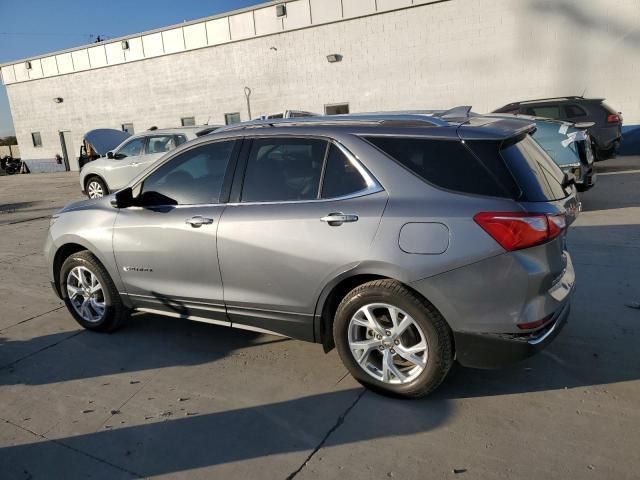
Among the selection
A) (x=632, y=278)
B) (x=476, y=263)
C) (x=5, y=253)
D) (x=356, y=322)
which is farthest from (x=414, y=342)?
(x=5, y=253)

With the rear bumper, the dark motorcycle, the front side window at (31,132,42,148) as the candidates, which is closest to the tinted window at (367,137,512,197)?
the rear bumper

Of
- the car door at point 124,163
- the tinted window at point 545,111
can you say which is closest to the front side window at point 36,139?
the car door at point 124,163

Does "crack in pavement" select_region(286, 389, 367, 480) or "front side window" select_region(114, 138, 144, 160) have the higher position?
"front side window" select_region(114, 138, 144, 160)

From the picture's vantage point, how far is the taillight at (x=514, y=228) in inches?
105

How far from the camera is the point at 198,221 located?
3625 millimetres

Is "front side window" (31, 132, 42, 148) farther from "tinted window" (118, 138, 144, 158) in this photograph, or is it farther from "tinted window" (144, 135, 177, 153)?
"tinted window" (144, 135, 177, 153)

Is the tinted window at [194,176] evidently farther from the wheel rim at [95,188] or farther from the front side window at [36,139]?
the front side window at [36,139]

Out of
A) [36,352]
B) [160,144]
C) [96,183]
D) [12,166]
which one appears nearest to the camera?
[36,352]

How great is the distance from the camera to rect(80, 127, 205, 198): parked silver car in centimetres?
1142

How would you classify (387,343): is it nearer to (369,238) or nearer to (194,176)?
(369,238)

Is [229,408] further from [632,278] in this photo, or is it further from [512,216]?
[632,278]

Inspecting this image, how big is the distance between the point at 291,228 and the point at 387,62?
1536 cm

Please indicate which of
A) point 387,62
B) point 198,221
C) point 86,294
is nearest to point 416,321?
point 198,221

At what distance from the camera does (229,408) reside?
3184mm
